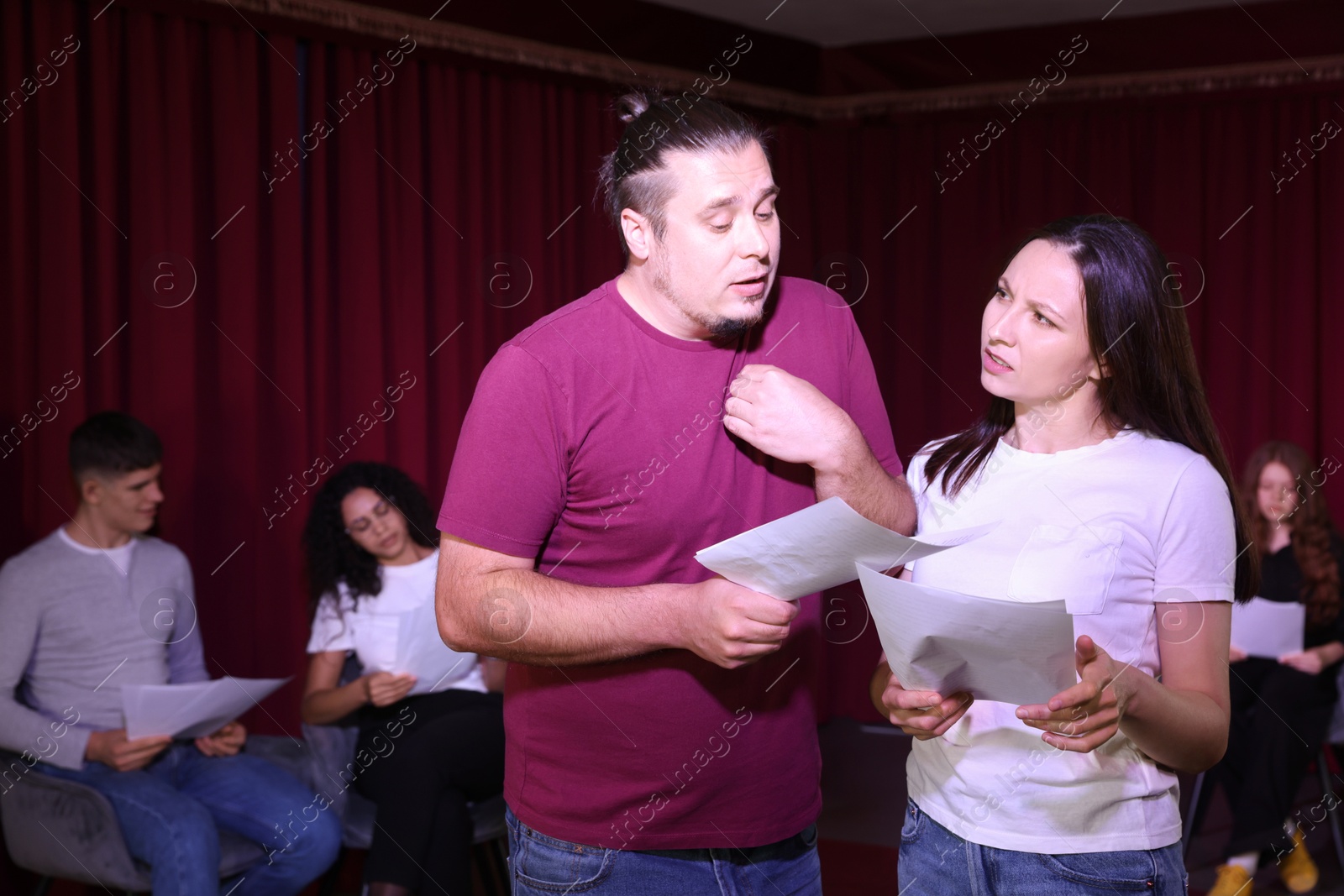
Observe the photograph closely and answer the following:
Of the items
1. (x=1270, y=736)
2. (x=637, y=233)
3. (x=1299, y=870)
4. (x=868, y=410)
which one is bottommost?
(x=1299, y=870)

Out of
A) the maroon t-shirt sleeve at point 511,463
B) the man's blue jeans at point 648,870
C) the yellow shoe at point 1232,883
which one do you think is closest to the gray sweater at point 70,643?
the man's blue jeans at point 648,870

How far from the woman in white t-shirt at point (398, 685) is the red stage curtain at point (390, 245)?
1.37 ft

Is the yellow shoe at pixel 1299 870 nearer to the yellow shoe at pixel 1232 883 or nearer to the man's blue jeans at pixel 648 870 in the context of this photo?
the yellow shoe at pixel 1232 883

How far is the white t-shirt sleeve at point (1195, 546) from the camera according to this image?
4.17 feet

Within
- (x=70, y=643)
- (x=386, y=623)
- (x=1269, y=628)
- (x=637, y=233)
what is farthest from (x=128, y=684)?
(x=1269, y=628)

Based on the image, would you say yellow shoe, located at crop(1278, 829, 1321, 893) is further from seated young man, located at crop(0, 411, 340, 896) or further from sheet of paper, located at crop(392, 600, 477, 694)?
seated young man, located at crop(0, 411, 340, 896)

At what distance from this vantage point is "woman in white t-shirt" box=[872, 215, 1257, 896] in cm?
128

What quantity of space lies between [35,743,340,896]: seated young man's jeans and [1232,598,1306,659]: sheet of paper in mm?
2567

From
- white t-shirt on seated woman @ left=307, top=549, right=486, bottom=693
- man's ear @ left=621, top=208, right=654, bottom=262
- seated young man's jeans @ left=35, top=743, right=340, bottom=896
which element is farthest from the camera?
white t-shirt on seated woman @ left=307, top=549, right=486, bottom=693

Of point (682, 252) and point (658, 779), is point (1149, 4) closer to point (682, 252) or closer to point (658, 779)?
point (682, 252)

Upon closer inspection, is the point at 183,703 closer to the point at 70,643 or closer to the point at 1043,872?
the point at 70,643

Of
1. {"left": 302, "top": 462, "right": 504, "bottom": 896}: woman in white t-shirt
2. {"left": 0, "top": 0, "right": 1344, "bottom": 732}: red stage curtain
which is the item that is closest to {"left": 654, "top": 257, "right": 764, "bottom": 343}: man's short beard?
{"left": 302, "top": 462, "right": 504, "bottom": 896}: woman in white t-shirt

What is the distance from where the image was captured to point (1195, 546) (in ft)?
4.20

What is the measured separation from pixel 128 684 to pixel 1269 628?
3083 millimetres
